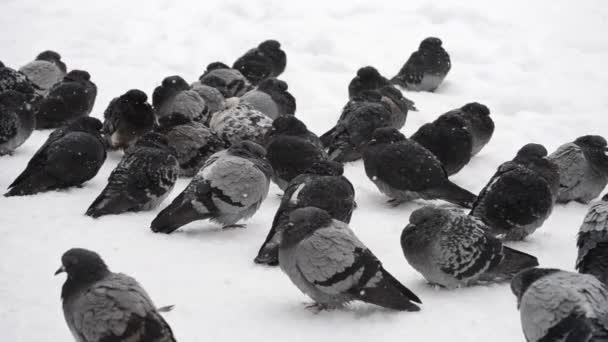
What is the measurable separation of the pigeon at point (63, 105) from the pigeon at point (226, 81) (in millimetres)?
1690

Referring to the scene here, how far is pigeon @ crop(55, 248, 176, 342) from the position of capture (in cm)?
396

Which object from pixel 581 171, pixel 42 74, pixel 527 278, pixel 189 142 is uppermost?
pixel 581 171

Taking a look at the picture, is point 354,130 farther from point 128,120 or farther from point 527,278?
point 527,278

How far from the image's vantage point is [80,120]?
26.6ft

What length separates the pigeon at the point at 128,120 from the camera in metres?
8.64

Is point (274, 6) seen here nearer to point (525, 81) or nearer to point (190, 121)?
point (525, 81)

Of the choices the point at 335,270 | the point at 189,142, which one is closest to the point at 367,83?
the point at 189,142

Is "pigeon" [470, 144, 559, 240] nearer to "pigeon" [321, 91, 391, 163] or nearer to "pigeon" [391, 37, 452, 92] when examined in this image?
"pigeon" [321, 91, 391, 163]

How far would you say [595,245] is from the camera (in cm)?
525

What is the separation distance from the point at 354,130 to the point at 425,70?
3.65 meters

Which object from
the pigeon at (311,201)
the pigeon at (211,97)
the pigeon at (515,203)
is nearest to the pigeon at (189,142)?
the pigeon at (211,97)

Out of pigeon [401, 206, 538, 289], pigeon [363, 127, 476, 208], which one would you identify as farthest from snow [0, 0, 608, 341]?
pigeon [363, 127, 476, 208]

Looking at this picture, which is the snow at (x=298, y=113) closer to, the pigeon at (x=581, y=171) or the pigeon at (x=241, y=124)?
the pigeon at (x=581, y=171)

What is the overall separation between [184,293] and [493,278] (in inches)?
90.4
